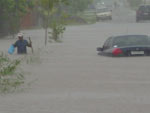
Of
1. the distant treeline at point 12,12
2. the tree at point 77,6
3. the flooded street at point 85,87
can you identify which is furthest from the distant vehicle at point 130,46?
the tree at point 77,6

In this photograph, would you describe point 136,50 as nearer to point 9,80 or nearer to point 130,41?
point 130,41

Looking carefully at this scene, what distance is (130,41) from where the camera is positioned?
2489 cm

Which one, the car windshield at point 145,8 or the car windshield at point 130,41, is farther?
the car windshield at point 145,8

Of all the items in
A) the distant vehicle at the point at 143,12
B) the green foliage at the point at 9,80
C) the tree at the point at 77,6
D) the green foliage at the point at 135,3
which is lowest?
the green foliage at the point at 135,3

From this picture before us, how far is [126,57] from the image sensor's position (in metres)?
24.7

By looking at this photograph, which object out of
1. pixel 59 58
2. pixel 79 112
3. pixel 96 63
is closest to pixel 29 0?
pixel 59 58

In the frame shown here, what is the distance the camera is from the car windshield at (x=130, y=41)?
24.7 m

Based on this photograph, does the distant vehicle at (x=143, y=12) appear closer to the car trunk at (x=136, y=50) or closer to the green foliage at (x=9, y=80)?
the car trunk at (x=136, y=50)

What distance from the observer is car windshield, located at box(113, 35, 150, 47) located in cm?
2472

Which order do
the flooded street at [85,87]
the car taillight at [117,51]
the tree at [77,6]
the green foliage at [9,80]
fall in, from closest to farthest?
the flooded street at [85,87] → the green foliage at [9,80] → the car taillight at [117,51] → the tree at [77,6]

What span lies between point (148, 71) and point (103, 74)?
4.98 feet

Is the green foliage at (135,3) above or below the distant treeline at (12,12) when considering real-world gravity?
below

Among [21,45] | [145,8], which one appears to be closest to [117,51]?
[21,45]

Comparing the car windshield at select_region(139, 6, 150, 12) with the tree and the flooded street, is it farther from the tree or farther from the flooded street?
the flooded street
